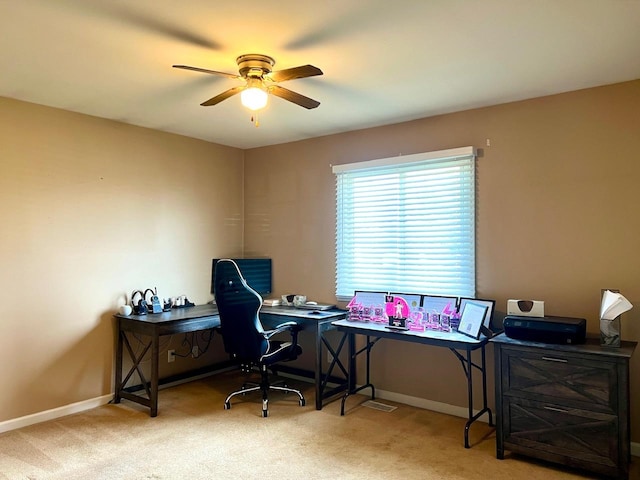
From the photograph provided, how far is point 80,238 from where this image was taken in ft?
12.3

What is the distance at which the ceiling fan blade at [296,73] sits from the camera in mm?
2362

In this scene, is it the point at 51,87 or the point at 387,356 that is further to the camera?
the point at 387,356

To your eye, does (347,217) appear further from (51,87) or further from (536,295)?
(51,87)

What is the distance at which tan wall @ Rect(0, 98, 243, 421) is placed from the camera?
3391mm

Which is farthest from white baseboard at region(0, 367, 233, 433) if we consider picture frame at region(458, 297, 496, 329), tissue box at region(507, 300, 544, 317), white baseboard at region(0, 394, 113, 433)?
tissue box at region(507, 300, 544, 317)

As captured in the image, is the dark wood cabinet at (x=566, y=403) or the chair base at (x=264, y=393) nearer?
the dark wood cabinet at (x=566, y=403)

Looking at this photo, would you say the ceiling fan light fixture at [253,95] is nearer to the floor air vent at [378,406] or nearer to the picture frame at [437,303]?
the picture frame at [437,303]

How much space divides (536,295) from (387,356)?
1396 millimetres

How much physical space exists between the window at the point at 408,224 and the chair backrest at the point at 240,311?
1035mm

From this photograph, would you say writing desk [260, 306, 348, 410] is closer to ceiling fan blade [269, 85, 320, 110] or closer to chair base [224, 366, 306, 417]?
chair base [224, 366, 306, 417]

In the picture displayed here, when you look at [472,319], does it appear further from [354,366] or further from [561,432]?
[354,366]

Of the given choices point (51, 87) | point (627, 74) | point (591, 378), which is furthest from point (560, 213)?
point (51, 87)

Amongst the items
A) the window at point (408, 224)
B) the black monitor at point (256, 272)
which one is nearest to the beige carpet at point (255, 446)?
the window at point (408, 224)

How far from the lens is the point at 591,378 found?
259 centimetres
